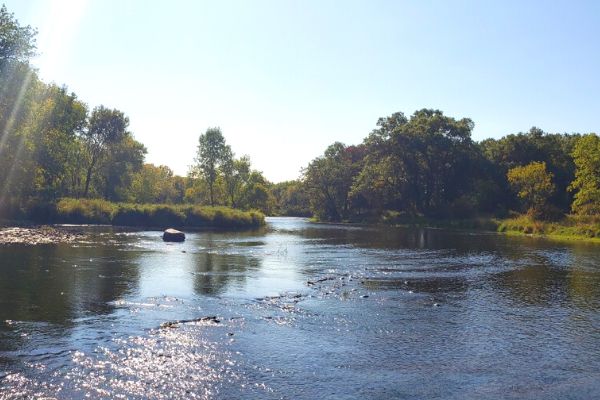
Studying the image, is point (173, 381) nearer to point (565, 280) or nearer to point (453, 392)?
point (453, 392)

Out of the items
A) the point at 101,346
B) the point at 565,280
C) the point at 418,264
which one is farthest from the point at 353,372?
the point at 418,264

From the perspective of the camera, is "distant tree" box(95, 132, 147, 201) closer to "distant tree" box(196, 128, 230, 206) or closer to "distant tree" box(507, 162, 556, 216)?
"distant tree" box(196, 128, 230, 206)

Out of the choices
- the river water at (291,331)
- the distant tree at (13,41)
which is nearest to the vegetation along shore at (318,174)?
the distant tree at (13,41)

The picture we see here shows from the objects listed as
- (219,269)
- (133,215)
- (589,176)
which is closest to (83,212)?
(133,215)

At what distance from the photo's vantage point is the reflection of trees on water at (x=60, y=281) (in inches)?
859

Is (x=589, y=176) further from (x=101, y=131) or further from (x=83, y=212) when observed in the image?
(x=101, y=131)

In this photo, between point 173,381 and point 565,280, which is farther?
point 565,280

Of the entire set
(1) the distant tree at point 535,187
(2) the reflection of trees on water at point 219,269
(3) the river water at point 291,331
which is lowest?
(3) the river water at point 291,331

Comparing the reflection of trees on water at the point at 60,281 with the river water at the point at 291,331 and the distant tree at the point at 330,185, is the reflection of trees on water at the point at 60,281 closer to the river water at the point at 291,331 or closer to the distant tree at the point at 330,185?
the river water at the point at 291,331

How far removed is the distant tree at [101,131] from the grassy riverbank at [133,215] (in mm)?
36436

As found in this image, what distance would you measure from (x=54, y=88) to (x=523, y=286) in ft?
278

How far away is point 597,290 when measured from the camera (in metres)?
30.2

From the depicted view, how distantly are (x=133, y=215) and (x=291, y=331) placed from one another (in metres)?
75.9

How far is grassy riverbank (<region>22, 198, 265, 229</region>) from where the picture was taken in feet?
271
